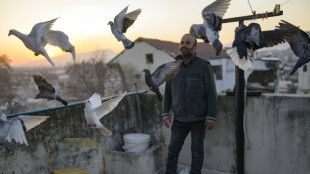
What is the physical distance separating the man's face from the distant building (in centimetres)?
2185

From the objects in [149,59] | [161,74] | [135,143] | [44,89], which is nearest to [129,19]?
[161,74]

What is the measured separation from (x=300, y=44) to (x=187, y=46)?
129 cm

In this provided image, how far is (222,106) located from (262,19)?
1.49 meters

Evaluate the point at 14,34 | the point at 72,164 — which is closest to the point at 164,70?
the point at 14,34

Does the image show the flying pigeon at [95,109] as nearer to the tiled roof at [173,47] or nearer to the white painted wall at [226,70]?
the tiled roof at [173,47]

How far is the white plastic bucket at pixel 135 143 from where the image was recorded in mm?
3953

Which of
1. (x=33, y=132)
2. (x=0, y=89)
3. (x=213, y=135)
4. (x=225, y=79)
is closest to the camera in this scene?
(x=33, y=132)

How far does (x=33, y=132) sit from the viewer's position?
10.0 ft

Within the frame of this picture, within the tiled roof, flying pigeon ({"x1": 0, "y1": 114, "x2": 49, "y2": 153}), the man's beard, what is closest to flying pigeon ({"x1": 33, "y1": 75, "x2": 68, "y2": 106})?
flying pigeon ({"x1": 0, "y1": 114, "x2": 49, "y2": 153})

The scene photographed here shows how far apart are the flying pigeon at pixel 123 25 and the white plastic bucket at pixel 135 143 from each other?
6.91 ft

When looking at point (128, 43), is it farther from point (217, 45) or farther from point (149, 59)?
point (149, 59)

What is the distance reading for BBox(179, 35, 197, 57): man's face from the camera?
10.1 ft

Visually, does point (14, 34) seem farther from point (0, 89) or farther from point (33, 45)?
point (0, 89)

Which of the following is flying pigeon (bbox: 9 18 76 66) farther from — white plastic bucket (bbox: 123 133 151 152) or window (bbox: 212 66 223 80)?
window (bbox: 212 66 223 80)
